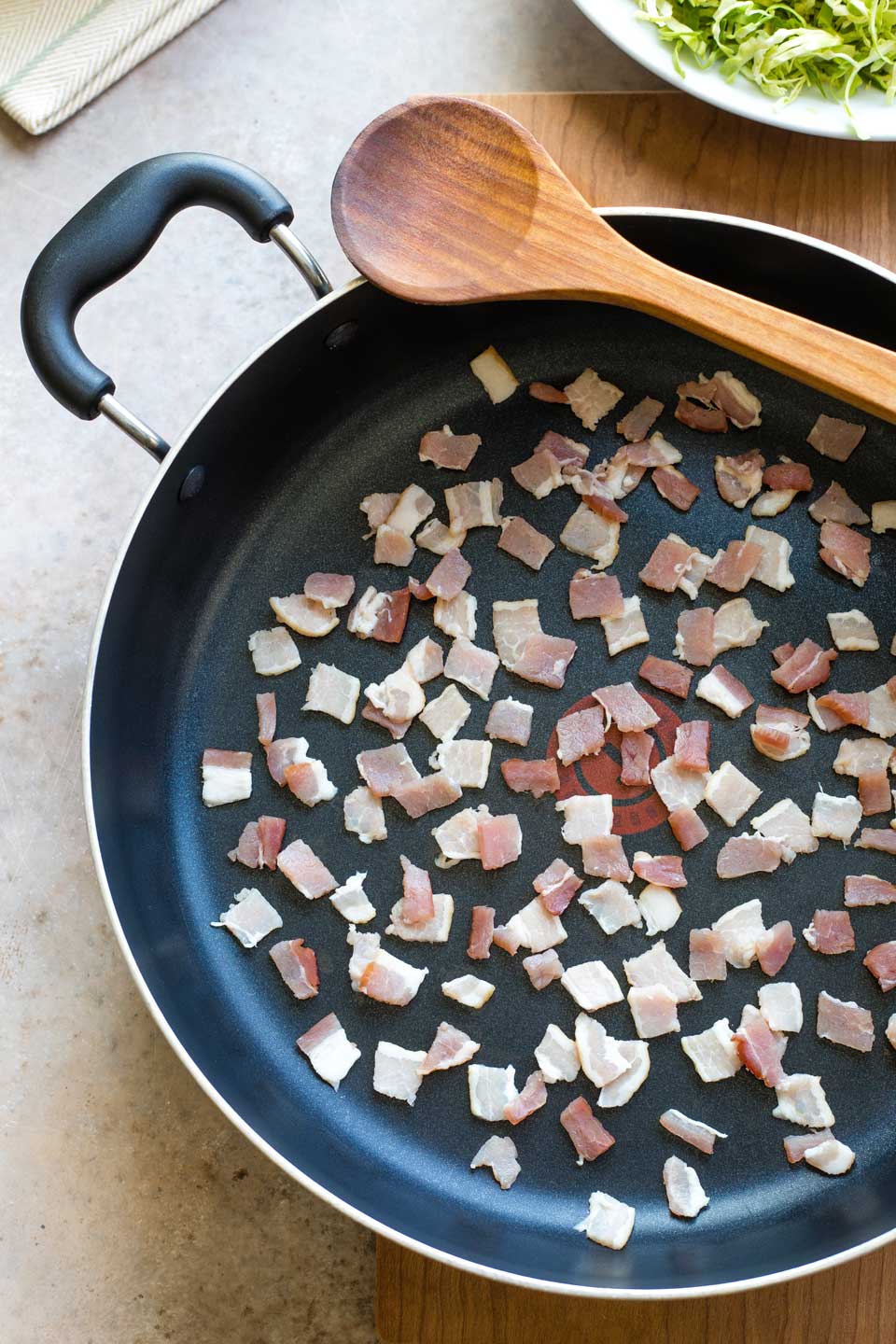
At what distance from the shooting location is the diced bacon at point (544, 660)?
1.02 meters

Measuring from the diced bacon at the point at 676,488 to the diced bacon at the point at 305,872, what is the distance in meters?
0.46

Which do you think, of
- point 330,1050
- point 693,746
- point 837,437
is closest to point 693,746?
point 693,746

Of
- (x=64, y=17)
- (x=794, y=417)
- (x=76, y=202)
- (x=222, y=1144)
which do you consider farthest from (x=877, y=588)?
(x=64, y=17)

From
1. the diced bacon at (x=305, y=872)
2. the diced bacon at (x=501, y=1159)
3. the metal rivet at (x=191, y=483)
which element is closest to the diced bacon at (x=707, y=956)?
the diced bacon at (x=501, y=1159)

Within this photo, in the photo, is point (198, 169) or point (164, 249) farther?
point (164, 249)

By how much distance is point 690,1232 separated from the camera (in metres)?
0.96

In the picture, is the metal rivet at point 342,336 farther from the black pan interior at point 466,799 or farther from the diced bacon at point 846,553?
the diced bacon at point 846,553

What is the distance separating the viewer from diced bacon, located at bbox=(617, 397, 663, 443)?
1.05m

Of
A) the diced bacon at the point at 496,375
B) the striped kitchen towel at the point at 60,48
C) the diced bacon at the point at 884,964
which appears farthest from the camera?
the striped kitchen towel at the point at 60,48

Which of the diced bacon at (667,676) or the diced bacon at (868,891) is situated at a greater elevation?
the diced bacon at (667,676)

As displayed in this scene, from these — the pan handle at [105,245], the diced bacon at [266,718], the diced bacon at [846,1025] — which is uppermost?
the pan handle at [105,245]

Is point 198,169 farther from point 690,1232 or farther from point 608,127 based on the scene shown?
point 690,1232

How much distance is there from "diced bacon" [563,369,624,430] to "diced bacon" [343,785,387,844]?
40 cm

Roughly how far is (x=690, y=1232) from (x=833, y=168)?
93cm
